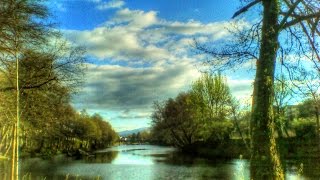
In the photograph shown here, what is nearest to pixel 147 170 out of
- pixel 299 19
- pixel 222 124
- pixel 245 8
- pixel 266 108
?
pixel 222 124

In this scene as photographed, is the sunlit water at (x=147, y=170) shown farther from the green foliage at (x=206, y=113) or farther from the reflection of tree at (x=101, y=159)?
the green foliage at (x=206, y=113)

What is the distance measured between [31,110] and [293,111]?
50918 mm

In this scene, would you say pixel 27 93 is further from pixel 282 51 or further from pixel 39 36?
pixel 282 51

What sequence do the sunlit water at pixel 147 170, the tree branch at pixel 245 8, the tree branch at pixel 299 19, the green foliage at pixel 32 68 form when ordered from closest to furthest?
the tree branch at pixel 299 19 → the tree branch at pixel 245 8 → the green foliage at pixel 32 68 → the sunlit water at pixel 147 170

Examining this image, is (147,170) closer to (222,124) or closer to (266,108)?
(222,124)

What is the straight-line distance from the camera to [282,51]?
7.53m

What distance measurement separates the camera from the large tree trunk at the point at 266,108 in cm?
641

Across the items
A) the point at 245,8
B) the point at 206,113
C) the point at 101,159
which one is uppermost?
the point at 206,113

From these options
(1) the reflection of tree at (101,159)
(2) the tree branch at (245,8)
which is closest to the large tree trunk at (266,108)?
(2) the tree branch at (245,8)

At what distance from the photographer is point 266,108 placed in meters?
6.64

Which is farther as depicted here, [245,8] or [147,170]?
[147,170]

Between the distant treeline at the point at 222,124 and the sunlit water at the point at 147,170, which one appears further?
the distant treeline at the point at 222,124

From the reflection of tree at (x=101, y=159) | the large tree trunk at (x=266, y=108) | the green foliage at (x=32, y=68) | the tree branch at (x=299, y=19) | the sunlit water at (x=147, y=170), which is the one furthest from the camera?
the reflection of tree at (x=101, y=159)

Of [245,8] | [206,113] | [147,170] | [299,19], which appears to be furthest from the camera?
[206,113]
